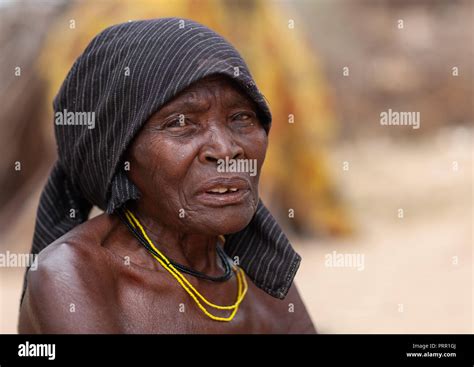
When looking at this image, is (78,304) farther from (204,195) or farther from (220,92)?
(220,92)

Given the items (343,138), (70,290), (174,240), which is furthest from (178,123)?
(343,138)

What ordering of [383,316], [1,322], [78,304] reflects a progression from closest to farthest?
[78,304] → [1,322] → [383,316]

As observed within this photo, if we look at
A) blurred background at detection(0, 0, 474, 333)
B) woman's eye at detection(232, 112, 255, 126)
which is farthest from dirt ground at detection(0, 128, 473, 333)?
woman's eye at detection(232, 112, 255, 126)

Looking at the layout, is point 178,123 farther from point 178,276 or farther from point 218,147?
point 178,276

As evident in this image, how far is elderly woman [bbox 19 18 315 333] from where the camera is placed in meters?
2.45

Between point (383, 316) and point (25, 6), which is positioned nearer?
point (383, 316)

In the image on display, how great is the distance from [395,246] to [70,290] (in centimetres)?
782

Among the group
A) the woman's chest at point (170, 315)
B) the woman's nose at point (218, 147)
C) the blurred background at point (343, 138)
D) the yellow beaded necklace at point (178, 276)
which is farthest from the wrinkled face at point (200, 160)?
the blurred background at point (343, 138)

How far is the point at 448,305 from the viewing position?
301 inches

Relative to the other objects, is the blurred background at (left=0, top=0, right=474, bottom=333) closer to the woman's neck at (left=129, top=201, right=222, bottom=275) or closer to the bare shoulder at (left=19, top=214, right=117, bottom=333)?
the woman's neck at (left=129, top=201, right=222, bottom=275)

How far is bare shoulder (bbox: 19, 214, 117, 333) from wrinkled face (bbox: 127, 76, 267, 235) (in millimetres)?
279

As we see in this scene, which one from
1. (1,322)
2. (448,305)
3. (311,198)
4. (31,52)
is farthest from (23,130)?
(448,305)

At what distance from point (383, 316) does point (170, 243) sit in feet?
16.5

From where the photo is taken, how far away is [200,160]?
2.51 metres
